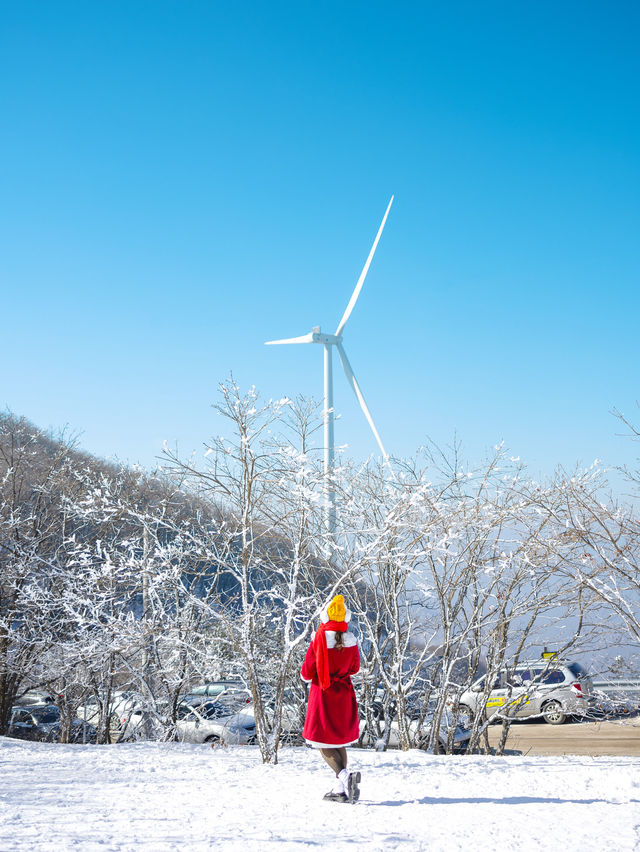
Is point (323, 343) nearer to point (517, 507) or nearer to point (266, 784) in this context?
point (517, 507)

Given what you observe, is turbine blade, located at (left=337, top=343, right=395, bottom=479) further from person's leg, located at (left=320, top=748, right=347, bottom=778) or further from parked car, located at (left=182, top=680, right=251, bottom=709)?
person's leg, located at (left=320, top=748, right=347, bottom=778)

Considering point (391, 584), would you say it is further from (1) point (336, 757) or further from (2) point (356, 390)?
(2) point (356, 390)

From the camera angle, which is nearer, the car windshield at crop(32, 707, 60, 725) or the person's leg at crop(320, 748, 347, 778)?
the person's leg at crop(320, 748, 347, 778)

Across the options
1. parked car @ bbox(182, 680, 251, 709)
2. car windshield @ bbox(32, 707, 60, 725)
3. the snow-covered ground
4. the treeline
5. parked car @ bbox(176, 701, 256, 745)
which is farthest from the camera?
car windshield @ bbox(32, 707, 60, 725)

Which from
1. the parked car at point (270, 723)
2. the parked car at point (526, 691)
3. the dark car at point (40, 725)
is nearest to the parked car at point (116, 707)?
the dark car at point (40, 725)

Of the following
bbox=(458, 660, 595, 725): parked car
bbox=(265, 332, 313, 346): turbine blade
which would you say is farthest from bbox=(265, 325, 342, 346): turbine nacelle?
bbox=(458, 660, 595, 725): parked car

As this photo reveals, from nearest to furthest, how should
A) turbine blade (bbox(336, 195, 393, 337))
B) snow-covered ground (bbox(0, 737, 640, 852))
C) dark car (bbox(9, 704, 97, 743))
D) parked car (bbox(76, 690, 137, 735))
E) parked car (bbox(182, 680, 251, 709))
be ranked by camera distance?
snow-covered ground (bbox(0, 737, 640, 852))
parked car (bbox(182, 680, 251, 709))
parked car (bbox(76, 690, 137, 735))
dark car (bbox(9, 704, 97, 743))
turbine blade (bbox(336, 195, 393, 337))

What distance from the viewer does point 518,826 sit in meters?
3.96

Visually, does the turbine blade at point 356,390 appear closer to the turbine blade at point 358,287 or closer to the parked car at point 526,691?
the turbine blade at point 358,287

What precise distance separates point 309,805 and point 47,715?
14.2 meters

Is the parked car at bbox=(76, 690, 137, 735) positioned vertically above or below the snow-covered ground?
below

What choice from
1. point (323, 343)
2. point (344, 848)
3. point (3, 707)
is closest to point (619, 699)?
point (344, 848)

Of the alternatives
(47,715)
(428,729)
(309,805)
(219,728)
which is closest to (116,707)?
(219,728)

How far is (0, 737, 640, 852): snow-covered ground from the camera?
3.62 m
